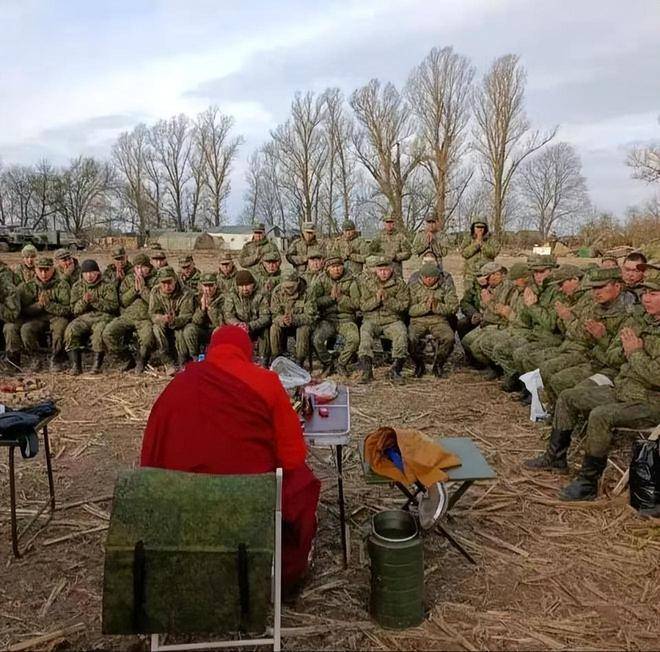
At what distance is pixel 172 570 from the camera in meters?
2.97

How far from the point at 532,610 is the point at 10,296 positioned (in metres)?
8.88

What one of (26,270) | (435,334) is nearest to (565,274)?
(435,334)

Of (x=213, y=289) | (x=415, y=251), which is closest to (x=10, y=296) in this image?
(x=213, y=289)

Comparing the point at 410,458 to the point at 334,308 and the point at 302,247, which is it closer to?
the point at 334,308

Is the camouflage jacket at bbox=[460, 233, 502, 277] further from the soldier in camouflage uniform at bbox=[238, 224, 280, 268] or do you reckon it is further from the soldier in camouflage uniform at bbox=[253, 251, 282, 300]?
the soldier in camouflage uniform at bbox=[238, 224, 280, 268]

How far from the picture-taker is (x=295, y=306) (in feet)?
32.1

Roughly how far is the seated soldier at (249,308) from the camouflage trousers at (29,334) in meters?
2.59

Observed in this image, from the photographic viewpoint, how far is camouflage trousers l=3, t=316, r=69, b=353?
10.2 meters

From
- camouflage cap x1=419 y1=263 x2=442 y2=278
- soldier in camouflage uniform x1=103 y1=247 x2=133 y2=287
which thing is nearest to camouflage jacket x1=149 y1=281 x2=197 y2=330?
soldier in camouflage uniform x1=103 y1=247 x2=133 y2=287

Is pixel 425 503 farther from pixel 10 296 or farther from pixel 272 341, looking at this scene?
pixel 10 296

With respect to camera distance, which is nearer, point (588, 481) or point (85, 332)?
point (588, 481)

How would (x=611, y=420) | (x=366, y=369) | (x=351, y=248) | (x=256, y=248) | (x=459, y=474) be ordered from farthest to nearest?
(x=351, y=248)
(x=256, y=248)
(x=366, y=369)
(x=611, y=420)
(x=459, y=474)

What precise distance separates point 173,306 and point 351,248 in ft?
14.8

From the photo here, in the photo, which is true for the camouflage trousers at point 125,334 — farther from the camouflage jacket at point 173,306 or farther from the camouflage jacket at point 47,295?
the camouflage jacket at point 47,295
